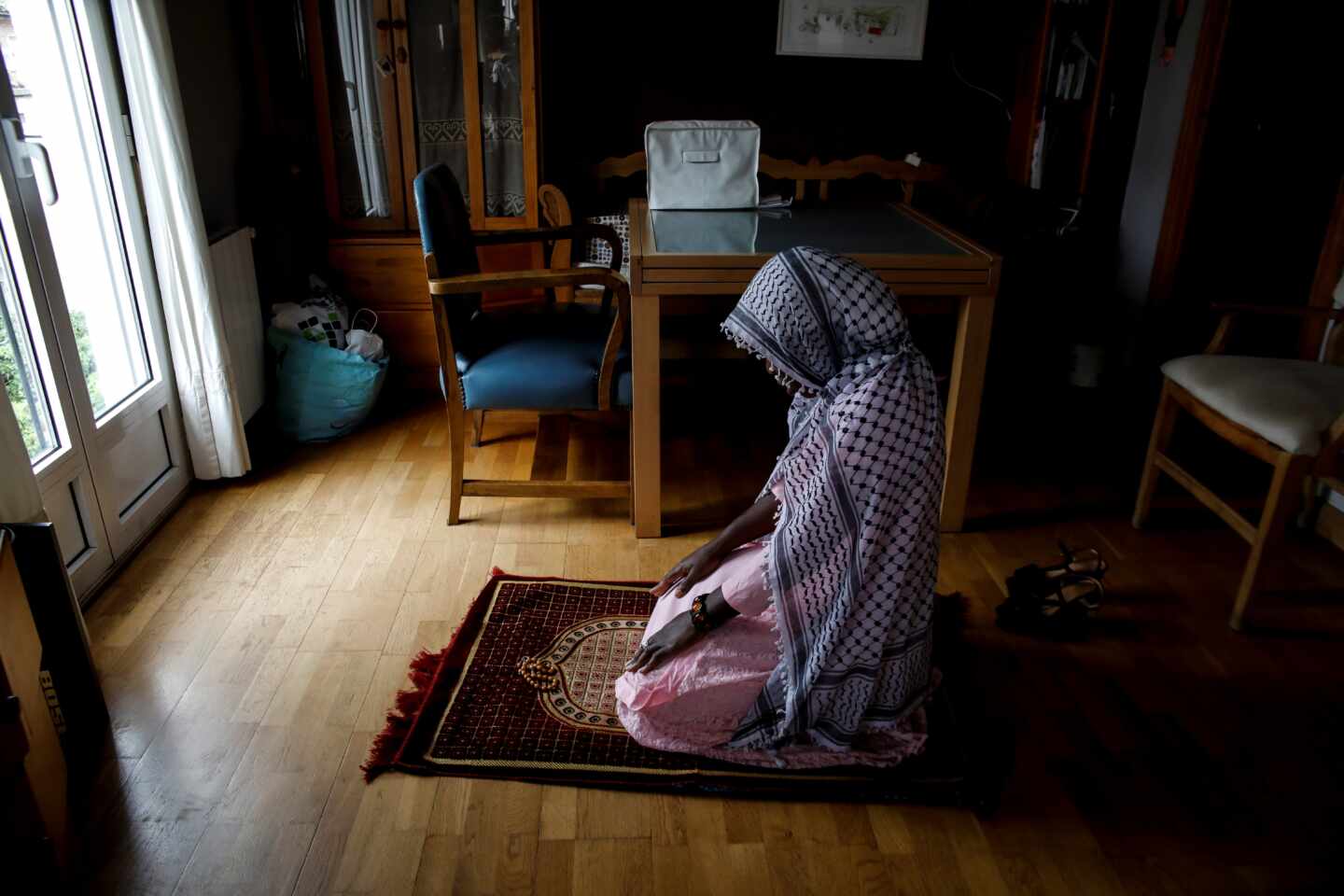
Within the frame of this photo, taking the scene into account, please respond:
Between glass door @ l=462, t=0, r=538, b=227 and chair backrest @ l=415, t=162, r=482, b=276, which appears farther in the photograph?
glass door @ l=462, t=0, r=538, b=227

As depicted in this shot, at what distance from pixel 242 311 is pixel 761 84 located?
209 cm

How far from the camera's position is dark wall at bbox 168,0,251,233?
275 centimetres

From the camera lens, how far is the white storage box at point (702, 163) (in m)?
2.77

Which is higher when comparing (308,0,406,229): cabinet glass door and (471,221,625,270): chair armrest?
(308,0,406,229): cabinet glass door

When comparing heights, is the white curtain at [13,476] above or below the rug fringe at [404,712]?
above

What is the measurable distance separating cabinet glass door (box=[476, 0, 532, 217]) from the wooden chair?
2.26 m

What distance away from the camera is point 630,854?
1.49 meters

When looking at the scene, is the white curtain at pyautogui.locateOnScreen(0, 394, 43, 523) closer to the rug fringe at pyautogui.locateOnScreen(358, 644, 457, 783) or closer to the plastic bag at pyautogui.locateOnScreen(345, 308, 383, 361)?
the rug fringe at pyautogui.locateOnScreen(358, 644, 457, 783)

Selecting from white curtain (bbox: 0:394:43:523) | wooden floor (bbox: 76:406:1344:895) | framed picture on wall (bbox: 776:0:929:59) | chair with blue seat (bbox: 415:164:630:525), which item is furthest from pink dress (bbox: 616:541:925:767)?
framed picture on wall (bbox: 776:0:929:59)

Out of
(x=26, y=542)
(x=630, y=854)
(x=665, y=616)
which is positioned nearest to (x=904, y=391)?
(x=665, y=616)

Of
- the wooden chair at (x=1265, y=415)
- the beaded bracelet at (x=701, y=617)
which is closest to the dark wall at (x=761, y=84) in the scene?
the wooden chair at (x=1265, y=415)

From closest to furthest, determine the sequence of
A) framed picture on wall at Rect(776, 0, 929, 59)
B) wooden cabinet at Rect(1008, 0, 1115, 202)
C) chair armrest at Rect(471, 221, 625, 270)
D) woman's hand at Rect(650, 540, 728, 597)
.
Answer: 1. woman's hand at Rect(650, 540, 728, 597)
2. chair armrest at Rect(471, 221, 625, 270)
3. wooden cabinet at Rect(1008, 0, 1115, 202)
4. framed picture on wall at Rect(776, 0, 929, 59)

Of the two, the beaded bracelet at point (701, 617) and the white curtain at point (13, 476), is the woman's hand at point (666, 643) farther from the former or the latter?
the white curtain at point (13, 476)

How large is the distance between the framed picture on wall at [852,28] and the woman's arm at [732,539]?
2368 mm
